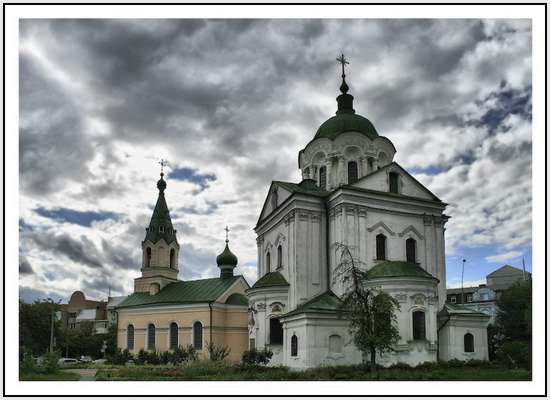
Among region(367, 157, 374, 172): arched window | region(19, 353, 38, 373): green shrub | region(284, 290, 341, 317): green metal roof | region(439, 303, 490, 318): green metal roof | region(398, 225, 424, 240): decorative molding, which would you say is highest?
region(367, 157, 374, 172): arched window

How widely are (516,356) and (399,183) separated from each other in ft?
37.7

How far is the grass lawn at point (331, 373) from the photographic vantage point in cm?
2280

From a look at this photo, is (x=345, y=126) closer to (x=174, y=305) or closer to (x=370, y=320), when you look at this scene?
(x=370, y=320)

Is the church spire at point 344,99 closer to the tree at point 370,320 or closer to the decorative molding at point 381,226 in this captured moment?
the decorative molding at point 381,226

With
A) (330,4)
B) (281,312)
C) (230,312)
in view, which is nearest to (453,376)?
(281,312)

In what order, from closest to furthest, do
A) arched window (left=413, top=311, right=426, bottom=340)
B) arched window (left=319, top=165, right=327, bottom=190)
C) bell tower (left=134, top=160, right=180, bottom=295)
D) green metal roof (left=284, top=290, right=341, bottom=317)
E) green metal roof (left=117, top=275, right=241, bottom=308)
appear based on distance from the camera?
arched window (left=413, top=311, right=426, bottom=340), green metal roof (left=284, top=290, right=341, bottom=317), arched window (left=319, top=165, right=327, bottom=190), green metal roof (left=117, top=275, right=241, bottom=308), bell tower (left=134, top=160, right=180, bottom=295)

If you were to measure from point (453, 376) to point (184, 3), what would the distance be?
18189 millimetres

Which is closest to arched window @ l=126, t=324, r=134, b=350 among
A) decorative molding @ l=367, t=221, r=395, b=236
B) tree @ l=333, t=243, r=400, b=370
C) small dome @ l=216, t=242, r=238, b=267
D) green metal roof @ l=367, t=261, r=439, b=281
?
small dome @ l=216, t=242, r=238, b=267

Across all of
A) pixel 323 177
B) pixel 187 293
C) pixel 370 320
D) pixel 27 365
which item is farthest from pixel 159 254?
pixel 370 320

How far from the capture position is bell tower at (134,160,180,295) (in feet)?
169

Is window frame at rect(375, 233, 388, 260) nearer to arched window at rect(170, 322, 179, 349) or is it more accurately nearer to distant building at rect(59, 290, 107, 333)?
arched window at rect(170, 322, 179, 349)

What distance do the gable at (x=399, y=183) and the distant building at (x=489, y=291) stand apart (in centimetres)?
2550

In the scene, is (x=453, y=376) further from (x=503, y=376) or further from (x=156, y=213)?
(x=156, y=213)

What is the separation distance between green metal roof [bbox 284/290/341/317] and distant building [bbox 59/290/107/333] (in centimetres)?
6062
